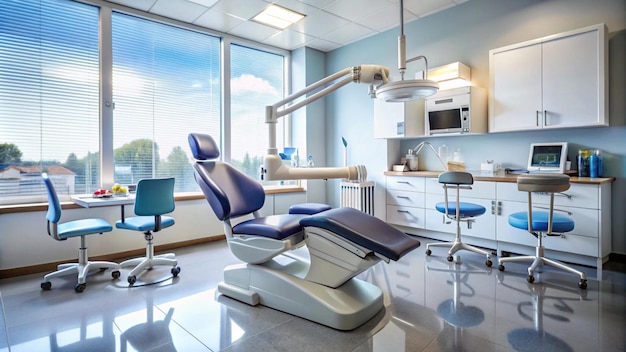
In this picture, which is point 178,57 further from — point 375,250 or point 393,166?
point 375,250

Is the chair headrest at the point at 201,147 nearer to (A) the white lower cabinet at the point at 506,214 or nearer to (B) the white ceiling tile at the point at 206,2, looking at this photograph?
(B) the white ceiling tile at the point at 206,2

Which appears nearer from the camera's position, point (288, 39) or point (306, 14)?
point (306, 14)

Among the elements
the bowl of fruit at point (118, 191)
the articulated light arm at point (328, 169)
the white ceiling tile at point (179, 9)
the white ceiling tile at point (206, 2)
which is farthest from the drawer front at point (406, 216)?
the white ceiling tile at point (179, 9)

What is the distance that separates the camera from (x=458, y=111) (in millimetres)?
3908

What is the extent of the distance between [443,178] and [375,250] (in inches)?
66.4

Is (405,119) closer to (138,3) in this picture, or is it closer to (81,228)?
(138,3)

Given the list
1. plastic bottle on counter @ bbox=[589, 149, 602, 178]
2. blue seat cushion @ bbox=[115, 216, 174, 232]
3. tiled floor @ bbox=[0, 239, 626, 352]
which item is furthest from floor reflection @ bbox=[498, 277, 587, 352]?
blue seat cushion @ bbox=[115, 216, 174, 232]

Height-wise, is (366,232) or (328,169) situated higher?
(328,169)

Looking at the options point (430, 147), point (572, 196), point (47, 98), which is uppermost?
point (47, 98)

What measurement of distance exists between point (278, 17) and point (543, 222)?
3.80 m

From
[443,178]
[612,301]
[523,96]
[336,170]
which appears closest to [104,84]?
[336,170]

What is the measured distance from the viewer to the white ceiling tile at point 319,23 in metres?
4.39

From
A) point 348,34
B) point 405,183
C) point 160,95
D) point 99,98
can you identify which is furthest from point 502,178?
point 99,98

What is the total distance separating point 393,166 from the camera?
15.8ft
